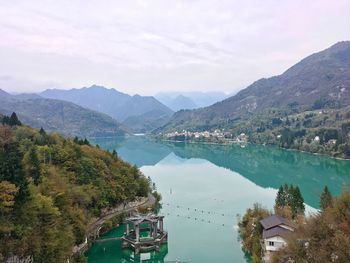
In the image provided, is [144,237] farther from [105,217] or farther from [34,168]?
[34,168]

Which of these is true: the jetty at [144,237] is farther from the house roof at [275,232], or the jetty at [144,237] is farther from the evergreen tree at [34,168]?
the house roof at [275,232]

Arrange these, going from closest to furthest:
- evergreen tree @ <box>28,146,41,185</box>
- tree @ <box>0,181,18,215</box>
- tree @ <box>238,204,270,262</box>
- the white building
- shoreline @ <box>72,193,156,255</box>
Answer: tree @ <box>0,181,18,215</box> → the white building → evergreen tree @ <box>28,146,41,185</box> → tree @ <box>238,204,270,262</box> → shoreline @ <box>72,193,156,255</box>

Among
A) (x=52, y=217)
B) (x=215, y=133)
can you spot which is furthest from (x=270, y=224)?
(x=215, y=133)

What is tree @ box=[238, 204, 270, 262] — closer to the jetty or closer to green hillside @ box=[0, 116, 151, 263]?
the jetty

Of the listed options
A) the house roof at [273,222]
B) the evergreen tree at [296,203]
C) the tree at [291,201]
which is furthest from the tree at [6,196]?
the evergreen tree at [296,203]

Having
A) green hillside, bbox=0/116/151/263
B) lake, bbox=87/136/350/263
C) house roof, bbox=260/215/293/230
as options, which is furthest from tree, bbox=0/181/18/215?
house roof, bbox=260/215/293/230
